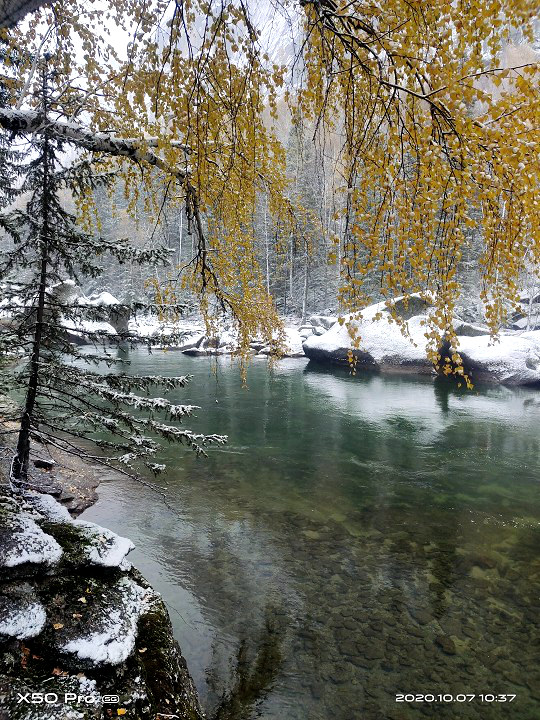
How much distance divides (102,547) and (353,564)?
4.01 m

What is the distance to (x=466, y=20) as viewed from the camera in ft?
7.52

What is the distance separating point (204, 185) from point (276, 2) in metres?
1.94

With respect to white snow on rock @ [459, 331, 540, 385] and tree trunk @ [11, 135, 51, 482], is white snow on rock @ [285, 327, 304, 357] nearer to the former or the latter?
white snow on rock @ [459, 331, 540, 385]

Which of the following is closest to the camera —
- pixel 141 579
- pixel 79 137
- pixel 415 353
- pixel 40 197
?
pixel 141 579

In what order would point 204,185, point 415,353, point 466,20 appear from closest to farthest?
point 466,20
point 204,185
point 415,353

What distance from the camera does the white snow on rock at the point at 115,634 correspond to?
303 centimetres

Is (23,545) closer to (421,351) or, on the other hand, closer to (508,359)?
(508,359)

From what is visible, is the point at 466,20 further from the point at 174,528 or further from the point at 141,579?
the point at 174,528

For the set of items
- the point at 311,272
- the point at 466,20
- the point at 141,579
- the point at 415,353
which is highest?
the point at 311,272

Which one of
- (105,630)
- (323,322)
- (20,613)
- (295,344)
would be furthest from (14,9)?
(323,322)

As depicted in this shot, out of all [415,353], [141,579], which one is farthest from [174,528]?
[415,353]

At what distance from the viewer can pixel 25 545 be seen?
11.7 feet

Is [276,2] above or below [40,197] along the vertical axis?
above

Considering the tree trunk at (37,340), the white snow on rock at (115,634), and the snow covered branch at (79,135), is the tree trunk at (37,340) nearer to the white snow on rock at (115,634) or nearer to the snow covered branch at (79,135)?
the snow covered branch at (79,135)
